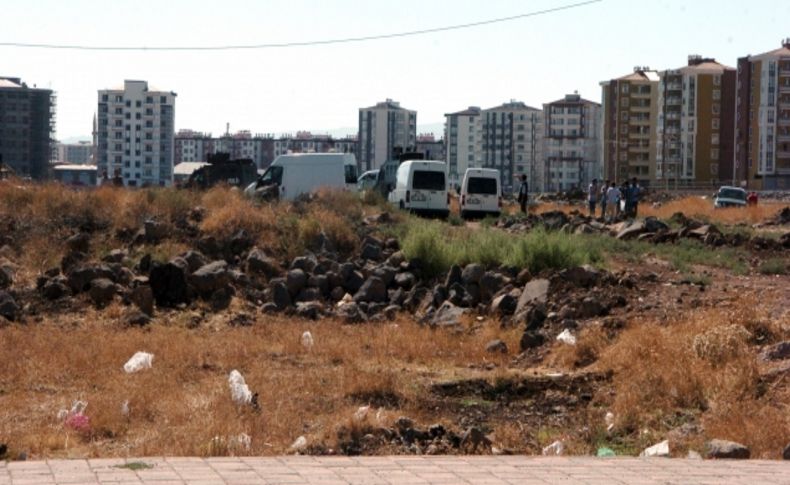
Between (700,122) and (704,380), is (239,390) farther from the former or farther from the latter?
(700,122)

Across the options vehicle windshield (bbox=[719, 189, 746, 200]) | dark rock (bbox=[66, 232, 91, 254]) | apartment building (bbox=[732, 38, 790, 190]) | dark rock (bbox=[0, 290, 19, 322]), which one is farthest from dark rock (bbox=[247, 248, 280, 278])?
apartment building (bbox=[732, 38, 790, 190])

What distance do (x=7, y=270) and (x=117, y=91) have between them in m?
149

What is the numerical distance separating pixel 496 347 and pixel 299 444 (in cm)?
839

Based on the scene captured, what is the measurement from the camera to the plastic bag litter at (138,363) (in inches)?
663

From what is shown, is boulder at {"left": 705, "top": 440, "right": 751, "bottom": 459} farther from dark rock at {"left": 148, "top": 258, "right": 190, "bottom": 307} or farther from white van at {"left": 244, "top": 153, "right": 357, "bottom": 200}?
white van at {"left": 244, "top": 153, "right": 357, "bottom": 200}

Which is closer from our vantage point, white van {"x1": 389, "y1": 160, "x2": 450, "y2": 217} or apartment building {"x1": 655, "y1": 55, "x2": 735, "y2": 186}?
white van {"x1": 389, "y1": 160, "x2": 450, "y2": 217}

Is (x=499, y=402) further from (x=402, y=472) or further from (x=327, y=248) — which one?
(x=327, y=248)

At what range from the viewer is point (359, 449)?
11516 millimetres

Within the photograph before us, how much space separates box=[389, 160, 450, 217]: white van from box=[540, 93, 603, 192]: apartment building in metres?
135

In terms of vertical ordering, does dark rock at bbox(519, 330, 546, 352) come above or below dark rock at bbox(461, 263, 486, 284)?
below

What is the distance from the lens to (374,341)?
20.0m

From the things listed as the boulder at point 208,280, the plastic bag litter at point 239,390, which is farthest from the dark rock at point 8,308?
the plastic bag litter at point 239,390

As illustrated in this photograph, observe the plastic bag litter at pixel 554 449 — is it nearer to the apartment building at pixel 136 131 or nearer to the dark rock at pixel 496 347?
the dark rock at pixel 496 347

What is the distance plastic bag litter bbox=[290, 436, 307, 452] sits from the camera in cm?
1133
